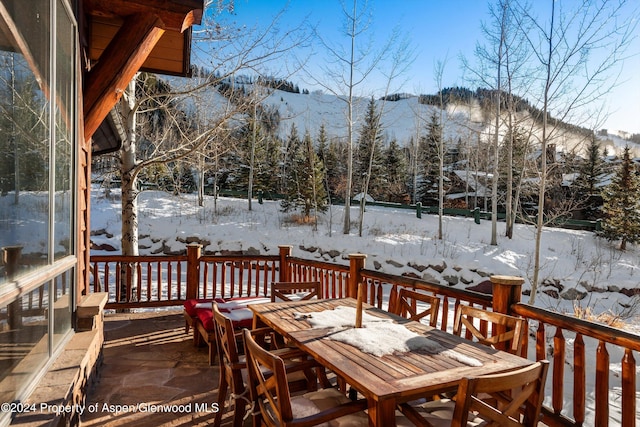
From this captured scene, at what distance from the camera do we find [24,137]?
1.82 metres

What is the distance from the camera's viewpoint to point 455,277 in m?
10.5

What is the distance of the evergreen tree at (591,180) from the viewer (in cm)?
1752

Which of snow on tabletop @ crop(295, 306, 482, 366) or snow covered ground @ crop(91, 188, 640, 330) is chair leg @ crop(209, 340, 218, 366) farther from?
snow covered ground @ crop(91, 188, 640, 330)

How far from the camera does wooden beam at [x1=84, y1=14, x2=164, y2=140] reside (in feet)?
9.56

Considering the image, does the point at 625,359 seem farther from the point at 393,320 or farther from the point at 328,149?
the point at 328,149

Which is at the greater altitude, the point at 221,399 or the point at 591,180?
the point at 591,180

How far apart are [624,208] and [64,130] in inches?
661

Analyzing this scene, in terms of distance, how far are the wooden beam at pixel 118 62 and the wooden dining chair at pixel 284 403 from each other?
2.36m

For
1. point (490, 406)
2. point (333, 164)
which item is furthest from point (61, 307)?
point (333, 164)

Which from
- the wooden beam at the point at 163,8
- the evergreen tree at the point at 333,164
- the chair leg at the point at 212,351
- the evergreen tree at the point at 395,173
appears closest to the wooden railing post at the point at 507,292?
the chair leg at the point at 212,351

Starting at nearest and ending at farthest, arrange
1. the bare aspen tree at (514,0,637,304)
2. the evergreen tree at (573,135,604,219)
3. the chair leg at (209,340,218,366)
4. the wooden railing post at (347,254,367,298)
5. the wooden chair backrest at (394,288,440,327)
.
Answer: the wooden chair backrest at (394,288,440,327) → the chair leg at (209,340,218,366) → the wooden railing post at (347,254,367,298) → the bare aspen tree at (514,0,637,304) → the evergreen tree at (573,135,604,219)

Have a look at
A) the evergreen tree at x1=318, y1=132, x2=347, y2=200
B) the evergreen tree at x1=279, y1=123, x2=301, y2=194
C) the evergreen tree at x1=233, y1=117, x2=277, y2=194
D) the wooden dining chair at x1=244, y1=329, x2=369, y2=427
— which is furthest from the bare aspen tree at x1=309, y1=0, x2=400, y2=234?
the wooden dining chair at x1=244, y1=329, x2=369, y2=427

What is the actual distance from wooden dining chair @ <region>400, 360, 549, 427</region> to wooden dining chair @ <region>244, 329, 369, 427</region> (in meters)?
0.31

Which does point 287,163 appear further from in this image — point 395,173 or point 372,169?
point 395,173
